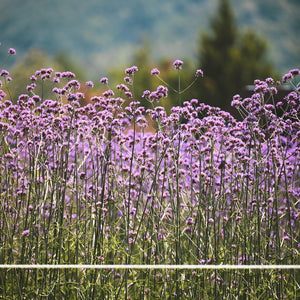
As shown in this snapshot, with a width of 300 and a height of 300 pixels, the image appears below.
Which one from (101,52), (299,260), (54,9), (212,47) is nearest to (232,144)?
(299,260)

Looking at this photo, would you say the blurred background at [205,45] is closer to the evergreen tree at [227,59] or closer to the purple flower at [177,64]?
the evergreen tree at [227,59]

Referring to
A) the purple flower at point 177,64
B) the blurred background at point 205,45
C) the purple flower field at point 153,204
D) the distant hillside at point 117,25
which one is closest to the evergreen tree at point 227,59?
the blurred background at point 205,45

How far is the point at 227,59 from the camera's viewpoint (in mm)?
9633

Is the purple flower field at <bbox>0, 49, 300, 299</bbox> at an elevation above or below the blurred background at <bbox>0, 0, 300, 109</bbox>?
below

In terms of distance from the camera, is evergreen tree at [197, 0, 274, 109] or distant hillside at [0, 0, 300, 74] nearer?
evergreen tree at [197, 0, 274, 109]

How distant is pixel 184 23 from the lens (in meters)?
15.5

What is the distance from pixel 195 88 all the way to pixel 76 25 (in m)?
9.56

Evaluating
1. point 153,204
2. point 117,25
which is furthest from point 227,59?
point 153,204

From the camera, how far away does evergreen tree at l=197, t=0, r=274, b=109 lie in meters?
8.72

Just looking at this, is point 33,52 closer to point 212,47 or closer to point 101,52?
point 212,47

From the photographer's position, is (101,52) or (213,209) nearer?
(213,209)

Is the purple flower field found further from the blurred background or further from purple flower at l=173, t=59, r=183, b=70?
the blurred background

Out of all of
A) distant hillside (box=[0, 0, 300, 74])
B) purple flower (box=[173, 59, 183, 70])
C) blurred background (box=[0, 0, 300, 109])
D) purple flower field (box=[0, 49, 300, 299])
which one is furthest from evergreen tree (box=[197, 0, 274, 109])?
purple flower (box=[173, 59, 183, 70])

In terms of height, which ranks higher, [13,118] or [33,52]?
[33,52]
